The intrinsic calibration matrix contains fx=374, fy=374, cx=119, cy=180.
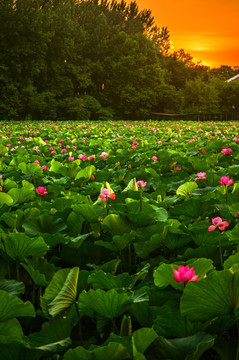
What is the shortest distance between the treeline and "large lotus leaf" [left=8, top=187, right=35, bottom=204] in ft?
92.3

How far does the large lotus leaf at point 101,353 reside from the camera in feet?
2.10

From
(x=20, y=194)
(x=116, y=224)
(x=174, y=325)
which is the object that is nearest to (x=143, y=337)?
(x=174, y=325)

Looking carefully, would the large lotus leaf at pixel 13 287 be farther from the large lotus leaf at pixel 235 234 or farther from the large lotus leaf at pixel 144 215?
the large lotus leaf at pixel 235 234

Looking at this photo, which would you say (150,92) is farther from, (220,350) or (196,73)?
(220,350)

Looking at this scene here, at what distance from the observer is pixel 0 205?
66.4 inches

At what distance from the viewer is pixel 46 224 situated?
4.55ft

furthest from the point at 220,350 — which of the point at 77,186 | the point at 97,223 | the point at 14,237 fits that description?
the point at 77,186

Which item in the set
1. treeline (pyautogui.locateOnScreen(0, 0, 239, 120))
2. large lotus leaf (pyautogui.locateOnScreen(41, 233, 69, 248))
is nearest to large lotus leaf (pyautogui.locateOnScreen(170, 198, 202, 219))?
large lotus leaf (pyautogui.locateOnScreen(41, 233, 69, 248))

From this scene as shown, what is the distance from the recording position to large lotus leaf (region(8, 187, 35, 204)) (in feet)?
5.90

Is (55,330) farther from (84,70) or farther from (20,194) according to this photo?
(84,70)

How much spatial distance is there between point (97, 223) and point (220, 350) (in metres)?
0.76

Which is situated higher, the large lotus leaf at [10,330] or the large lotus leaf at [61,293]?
the large lotus leaf at [61,293]

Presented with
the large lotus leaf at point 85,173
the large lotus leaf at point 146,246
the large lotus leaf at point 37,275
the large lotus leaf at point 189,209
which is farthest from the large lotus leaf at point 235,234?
the large lotus leaf at point 85,173

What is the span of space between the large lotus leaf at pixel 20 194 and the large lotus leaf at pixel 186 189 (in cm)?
75
